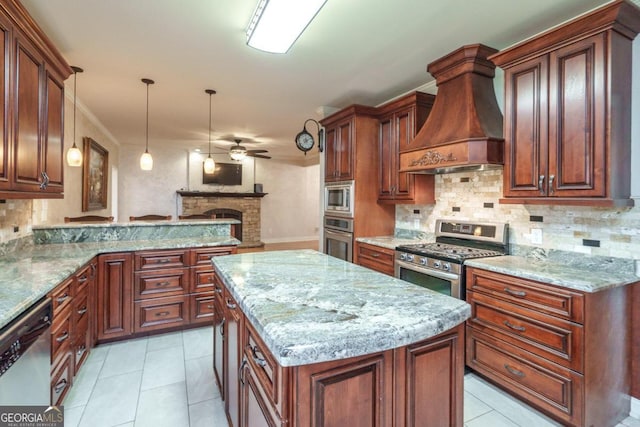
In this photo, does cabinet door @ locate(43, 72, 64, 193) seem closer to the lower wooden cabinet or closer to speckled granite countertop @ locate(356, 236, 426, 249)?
the lower wooden cabinet

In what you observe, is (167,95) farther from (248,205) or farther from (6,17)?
(248,205)

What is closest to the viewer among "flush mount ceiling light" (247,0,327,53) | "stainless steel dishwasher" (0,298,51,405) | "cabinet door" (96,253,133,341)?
"stainless steel dishwasher" (0,298,51,405)

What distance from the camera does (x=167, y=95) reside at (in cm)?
389

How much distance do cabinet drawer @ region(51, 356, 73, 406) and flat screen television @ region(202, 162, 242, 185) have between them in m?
6.70

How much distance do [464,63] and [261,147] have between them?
5.62m

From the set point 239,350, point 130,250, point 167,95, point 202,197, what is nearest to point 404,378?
point 239,350

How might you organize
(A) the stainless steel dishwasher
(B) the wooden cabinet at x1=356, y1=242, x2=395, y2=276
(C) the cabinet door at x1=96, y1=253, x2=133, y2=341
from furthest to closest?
(B) the wooden cabinet at x1=356, y1=242, x2=395, y2=276 < (C) the cabinet door at x1=96, y1=253, x2=133, y2=341 < (A) the stainless steel dishwasher

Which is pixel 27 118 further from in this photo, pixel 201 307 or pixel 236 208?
pixel 236 208

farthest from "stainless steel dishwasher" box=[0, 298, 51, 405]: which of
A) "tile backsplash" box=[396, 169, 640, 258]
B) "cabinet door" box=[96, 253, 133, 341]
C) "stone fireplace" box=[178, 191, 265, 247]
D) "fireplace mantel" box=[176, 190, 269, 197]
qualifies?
"stone fireplace" box=[178, 191, 265, 247]

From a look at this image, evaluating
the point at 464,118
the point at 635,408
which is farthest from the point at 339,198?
the point at 635,408

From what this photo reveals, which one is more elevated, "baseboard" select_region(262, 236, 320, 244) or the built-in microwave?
the built-in microwave

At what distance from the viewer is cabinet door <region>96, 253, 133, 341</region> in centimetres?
277

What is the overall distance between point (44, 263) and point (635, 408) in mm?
3904

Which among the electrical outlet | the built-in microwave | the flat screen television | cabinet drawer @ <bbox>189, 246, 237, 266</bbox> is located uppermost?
the flat screen television
